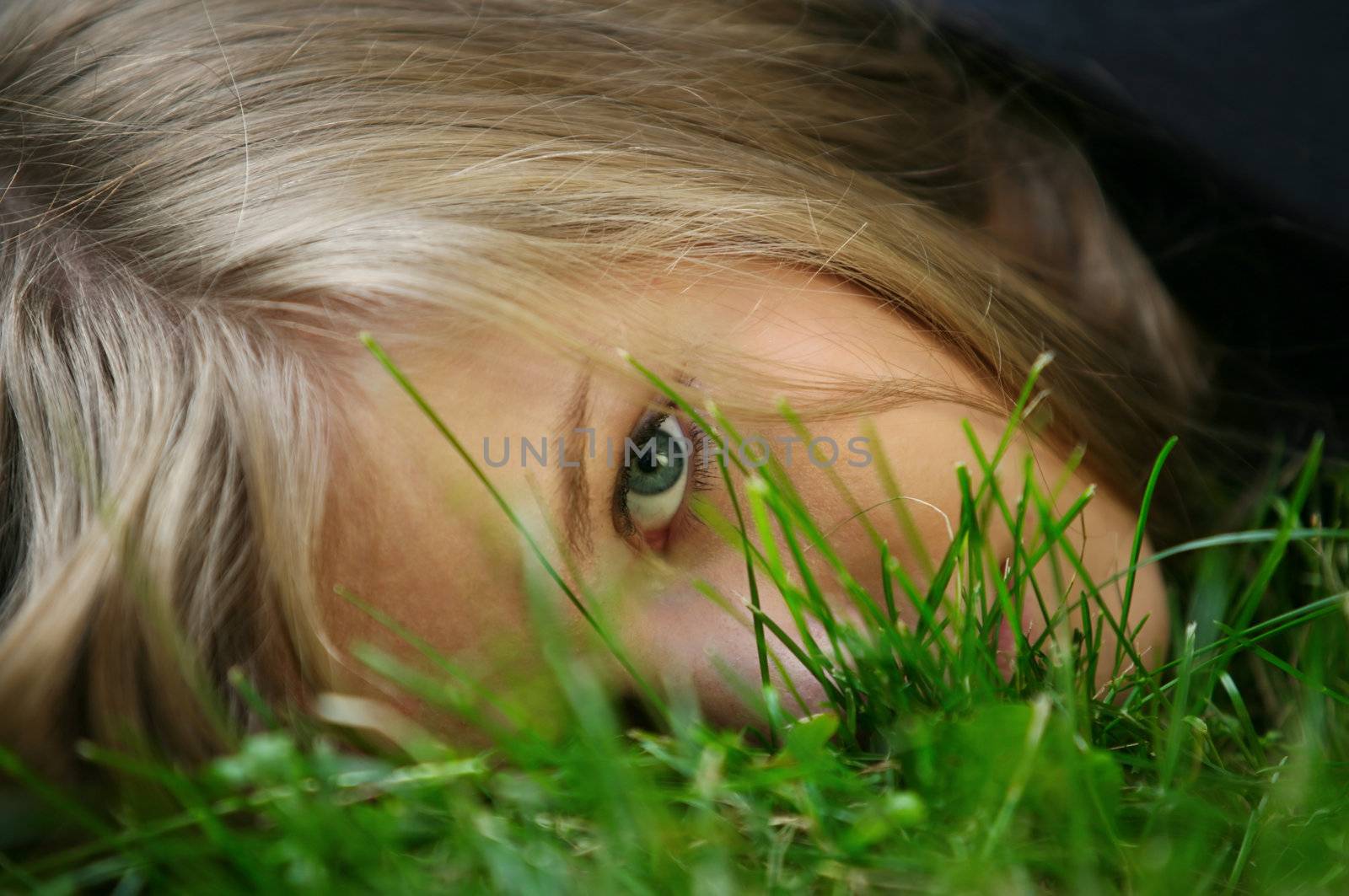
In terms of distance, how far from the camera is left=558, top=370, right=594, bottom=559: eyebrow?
0.86 metres

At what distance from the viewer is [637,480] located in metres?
0.92

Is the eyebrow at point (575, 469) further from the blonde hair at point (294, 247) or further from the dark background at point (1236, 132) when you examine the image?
the dark background at point (1236, 132)

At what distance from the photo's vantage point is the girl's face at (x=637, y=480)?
2.74 feet

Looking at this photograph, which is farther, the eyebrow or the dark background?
the dark background

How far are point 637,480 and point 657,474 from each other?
0.02m

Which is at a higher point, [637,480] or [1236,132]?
[1236,132]

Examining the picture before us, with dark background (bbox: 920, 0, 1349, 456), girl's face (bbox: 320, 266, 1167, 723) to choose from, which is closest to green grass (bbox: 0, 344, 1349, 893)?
girl's face (bbox: 320, 266, 1167, 723)

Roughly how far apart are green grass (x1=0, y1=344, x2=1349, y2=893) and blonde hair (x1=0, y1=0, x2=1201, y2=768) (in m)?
0.17

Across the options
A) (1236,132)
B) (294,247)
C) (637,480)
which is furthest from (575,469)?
(1236,132)

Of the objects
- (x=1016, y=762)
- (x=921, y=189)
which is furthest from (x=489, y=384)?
(x=921, y=189)

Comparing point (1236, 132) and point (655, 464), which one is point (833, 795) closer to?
point (655, 464)

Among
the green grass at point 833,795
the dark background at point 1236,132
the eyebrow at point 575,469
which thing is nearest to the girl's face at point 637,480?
the eyebrow at point 575,469

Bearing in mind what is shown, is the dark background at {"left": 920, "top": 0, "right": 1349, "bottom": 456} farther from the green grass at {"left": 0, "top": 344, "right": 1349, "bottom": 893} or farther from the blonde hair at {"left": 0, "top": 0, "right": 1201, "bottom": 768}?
the green grass at {"left": 0, "top": 344, "right": 1349, "bottom": 893}

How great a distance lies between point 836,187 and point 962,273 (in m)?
0.17
